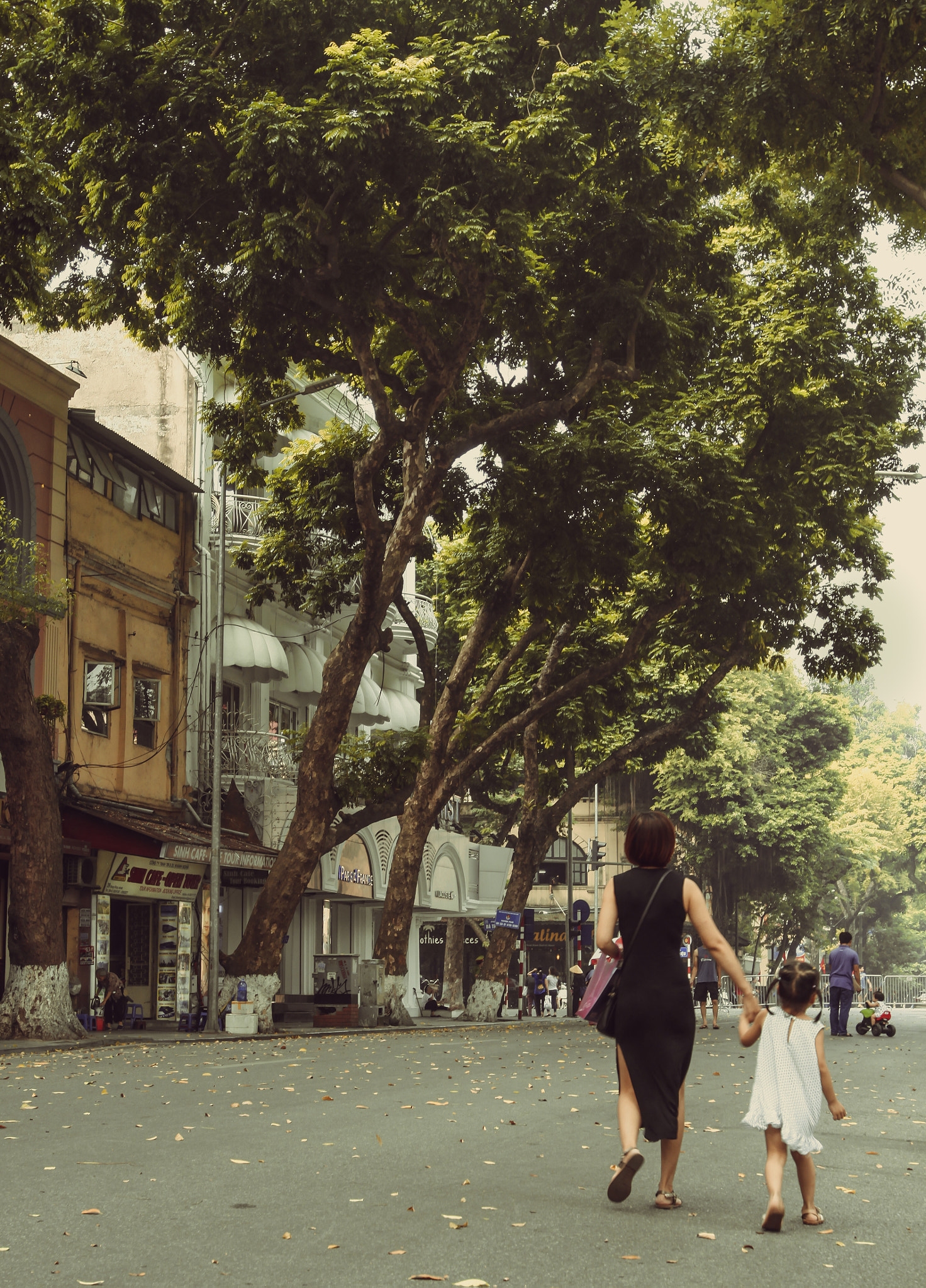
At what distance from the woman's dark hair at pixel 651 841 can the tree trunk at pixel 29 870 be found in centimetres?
1428

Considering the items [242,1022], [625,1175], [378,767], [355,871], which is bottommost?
[242,1022]

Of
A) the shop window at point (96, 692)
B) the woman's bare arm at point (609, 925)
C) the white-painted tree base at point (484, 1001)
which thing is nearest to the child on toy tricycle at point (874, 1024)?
the white-painted tree base at point (484, 1001)

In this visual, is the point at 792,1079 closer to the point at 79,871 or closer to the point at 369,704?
the point at 79,871

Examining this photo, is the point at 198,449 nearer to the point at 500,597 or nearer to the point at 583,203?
the point at 500,597

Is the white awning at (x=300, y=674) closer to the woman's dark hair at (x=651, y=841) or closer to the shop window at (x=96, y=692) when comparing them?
the shop window at (x=96, y=692)

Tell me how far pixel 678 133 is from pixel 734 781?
125 ft

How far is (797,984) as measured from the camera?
650cm

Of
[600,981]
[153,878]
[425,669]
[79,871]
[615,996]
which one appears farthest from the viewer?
[425,669]

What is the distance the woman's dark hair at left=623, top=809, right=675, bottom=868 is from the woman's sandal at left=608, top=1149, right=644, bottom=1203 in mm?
1186

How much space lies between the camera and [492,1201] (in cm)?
699

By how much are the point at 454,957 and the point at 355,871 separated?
11223 millimetres

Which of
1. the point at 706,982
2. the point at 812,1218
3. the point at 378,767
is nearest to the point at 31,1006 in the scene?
the point at 378,767

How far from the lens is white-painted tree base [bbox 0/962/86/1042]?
19688 millimetres

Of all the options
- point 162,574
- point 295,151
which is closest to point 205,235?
point 295,151
